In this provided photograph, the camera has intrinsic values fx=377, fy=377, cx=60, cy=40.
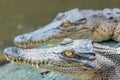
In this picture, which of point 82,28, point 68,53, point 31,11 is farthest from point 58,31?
point 31,11

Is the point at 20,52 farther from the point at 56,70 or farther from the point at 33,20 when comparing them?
the point at 33,20

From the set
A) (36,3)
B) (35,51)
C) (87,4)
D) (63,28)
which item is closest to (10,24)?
(36,3)

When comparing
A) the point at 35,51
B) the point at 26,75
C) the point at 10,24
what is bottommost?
the point at 26,75

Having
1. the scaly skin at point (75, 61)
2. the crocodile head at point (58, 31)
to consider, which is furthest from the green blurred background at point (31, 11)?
the scaly skin at point (75, 61)

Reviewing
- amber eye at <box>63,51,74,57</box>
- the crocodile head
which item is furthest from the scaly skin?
the crocodile head

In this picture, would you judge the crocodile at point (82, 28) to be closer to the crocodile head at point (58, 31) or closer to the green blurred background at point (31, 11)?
the crocodile head at point (58, 31)

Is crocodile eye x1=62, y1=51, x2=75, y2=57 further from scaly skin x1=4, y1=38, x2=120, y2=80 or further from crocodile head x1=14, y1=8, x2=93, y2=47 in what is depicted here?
crocodile head x1=14, y1=8, x2=93, y2=47

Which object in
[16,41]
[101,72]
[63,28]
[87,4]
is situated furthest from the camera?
[87,4]

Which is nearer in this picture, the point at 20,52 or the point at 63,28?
the point at 20,52
